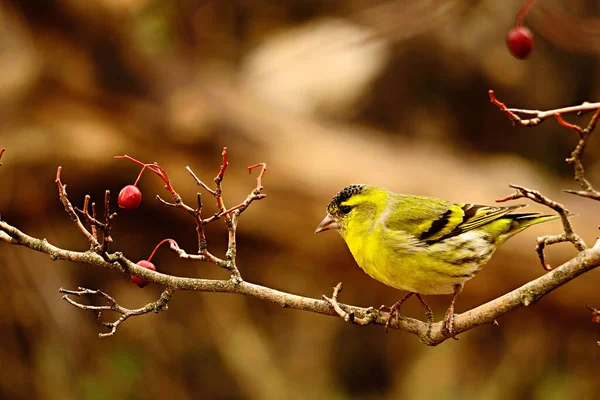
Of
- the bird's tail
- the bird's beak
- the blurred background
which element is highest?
the blurred background

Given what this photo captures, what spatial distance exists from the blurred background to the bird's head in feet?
7.66

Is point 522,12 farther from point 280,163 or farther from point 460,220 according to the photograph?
point 280,163

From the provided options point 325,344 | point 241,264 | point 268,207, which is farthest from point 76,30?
point 325,344

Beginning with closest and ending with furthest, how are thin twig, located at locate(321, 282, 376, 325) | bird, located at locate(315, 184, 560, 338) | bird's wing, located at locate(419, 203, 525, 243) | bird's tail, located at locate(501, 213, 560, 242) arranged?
thin twig, located at locate(321, 282, 376, 325) → bird, located at locate(315, 184, 560, 338) → bird's tail, located at locate(501, 213, 560, 242) → bird's wing, located at locate(419, 203, 525, 243)

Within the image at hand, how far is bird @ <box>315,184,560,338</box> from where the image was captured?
3029 mm

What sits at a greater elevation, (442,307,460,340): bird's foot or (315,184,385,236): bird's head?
(315,184,385,236): bird's head

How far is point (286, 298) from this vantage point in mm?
2486

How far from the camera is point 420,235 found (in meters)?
3.23

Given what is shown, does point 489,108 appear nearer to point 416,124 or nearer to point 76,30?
point 416,124

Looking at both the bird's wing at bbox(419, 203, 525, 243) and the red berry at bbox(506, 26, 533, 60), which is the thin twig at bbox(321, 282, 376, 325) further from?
the red berry at bbox(506, 26, 533, 60)

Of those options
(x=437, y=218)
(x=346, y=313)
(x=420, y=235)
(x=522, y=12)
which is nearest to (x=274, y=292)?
(x=346, y=313)

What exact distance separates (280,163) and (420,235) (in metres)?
2.77

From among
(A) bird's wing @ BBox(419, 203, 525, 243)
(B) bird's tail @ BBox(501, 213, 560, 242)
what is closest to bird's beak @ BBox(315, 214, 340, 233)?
(A) bird's wing @ BBox(419, 203, 525, 243)

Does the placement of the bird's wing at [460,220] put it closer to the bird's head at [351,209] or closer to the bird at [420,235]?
the bird at [420,235]
